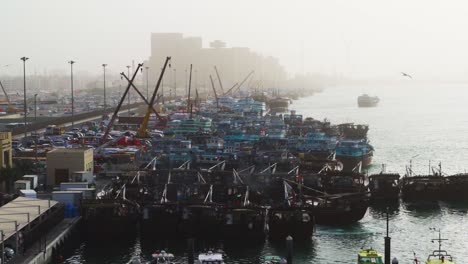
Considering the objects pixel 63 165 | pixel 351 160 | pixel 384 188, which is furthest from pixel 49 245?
pixel 351 160

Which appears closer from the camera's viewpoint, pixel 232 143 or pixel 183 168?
pixel 183 168

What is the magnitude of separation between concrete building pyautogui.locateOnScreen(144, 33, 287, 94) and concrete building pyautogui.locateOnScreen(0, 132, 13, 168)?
119509 mm

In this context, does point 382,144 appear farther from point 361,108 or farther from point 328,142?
point 361,108

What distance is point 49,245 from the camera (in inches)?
593

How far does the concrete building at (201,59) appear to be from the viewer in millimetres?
147625

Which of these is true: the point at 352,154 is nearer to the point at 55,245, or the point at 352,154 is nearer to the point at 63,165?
the point at 63,165

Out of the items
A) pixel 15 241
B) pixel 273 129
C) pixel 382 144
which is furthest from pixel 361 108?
pixel 15 241

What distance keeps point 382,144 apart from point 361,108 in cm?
4007

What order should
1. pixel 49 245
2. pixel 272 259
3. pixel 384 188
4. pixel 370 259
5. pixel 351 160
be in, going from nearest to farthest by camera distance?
1. pixel 370 259
2. pixel 272 259
3. pixel 49 245
4. pixel 384 188
5. pixel 351 160

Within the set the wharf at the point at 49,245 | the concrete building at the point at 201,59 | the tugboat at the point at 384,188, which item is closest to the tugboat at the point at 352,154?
the tugboat at the point at 384,188

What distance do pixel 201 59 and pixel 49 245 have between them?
13925 centimetres

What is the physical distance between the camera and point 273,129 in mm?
36562

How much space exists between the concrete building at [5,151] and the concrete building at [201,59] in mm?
119509

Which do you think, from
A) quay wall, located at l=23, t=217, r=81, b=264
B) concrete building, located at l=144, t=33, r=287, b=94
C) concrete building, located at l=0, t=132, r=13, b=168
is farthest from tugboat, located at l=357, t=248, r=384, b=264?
concrete building, located at l=144, t=33, r=287, b=94
